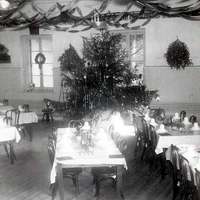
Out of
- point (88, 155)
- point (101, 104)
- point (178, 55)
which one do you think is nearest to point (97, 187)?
point (88, 155)

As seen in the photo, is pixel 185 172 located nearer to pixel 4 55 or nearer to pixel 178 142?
pixel 178 142

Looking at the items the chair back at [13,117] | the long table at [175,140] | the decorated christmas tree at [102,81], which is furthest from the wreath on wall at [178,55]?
the long table at [175,140]

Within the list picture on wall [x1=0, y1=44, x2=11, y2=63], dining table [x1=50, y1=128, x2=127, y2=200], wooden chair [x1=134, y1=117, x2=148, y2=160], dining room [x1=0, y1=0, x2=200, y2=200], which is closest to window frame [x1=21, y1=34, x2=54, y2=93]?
dining room [x1=0, y1=0, x2=200, y2=200]

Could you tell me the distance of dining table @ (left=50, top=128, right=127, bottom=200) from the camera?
232 inches

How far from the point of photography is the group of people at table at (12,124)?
8.30 meters

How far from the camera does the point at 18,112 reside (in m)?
10.0

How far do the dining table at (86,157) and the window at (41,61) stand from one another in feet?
24.6

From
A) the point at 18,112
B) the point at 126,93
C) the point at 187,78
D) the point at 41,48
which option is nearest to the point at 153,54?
the point at 187,78

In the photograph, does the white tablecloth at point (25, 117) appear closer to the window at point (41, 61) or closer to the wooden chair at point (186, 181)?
the window at point (41, 61)

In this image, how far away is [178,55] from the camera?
12188 mm

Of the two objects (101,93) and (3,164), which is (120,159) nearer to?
(3,164)

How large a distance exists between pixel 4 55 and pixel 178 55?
5994 millimetres

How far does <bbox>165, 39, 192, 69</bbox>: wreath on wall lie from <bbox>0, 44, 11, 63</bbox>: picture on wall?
5.54 meters

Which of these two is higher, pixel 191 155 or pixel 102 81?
pixel 102 81
